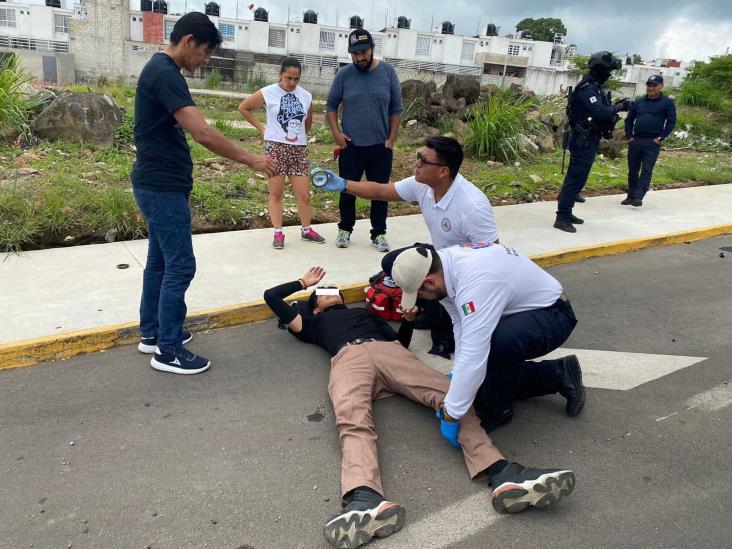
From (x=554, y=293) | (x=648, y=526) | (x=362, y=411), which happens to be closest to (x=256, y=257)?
(x=362, y=411)

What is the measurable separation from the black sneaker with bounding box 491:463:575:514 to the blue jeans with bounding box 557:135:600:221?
5011mm

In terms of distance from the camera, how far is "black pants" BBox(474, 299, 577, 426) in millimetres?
2834

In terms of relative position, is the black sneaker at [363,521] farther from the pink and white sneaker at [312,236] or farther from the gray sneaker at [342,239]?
the pink and white sneaker at [312,236]

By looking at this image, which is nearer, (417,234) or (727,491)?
(727,491)

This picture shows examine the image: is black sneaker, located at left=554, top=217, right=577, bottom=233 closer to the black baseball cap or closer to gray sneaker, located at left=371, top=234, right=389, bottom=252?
gray sneaker, located at left=371, top=234, right=389, bottom=252

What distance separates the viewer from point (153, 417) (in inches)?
124

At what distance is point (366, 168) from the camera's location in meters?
5.75

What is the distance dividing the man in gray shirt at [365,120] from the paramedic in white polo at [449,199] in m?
1.75

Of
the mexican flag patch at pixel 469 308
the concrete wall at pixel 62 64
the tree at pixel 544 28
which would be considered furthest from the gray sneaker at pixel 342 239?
the tree at pixel 544 28

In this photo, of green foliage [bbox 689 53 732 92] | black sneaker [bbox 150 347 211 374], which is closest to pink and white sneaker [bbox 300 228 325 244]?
black sneaker [bbox 150 347 211 374]

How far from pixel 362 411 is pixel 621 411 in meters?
1.53

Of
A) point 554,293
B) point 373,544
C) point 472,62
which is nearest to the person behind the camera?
point 373,544

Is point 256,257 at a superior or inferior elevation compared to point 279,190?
inferior

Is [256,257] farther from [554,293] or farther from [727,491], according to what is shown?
[727,491]
